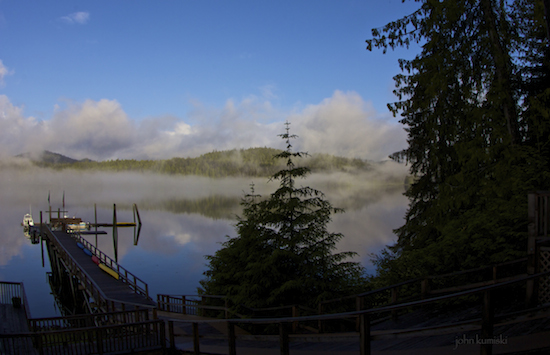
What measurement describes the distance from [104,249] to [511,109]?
4981 centimetres

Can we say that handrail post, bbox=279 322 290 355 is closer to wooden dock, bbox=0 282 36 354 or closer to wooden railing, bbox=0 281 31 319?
wooden dock, bbox=0 282 36 354

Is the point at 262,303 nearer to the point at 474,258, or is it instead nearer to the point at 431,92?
the point at 474,258

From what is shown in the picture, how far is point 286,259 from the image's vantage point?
14828 millimetres

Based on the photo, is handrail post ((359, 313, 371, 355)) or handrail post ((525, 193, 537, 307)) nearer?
handrail post ((359, 313, 371, 355))

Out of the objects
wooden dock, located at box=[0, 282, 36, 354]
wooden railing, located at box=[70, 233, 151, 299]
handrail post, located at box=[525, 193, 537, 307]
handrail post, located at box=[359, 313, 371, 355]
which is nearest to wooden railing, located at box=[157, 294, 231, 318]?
wooden railing, located at box=[70, 233, 151, 299]

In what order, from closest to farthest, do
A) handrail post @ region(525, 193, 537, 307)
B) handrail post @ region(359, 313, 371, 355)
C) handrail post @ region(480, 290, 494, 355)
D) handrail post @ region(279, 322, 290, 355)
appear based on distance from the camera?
handrail post @ region(480, 290, 494, 355), handrail post @ region(359, 313, 371, 355), handrail post @ region(279, 322, 290, 355), handrail post @ region(525, 193, 537, 307)

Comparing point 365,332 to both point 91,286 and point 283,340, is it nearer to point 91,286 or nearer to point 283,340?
point 283,340

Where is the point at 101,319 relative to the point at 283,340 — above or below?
below

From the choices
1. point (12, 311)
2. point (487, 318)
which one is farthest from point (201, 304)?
point (487, 318)

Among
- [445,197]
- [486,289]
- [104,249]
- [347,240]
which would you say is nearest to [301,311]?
[445,197]

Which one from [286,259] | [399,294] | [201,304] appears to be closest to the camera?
[399,294]

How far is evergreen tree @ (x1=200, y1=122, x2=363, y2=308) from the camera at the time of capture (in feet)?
46.0

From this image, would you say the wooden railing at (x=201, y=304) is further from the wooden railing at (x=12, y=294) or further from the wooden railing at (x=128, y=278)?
the wooden railing at (x=12, y=294)

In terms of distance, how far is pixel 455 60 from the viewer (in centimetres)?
1181
